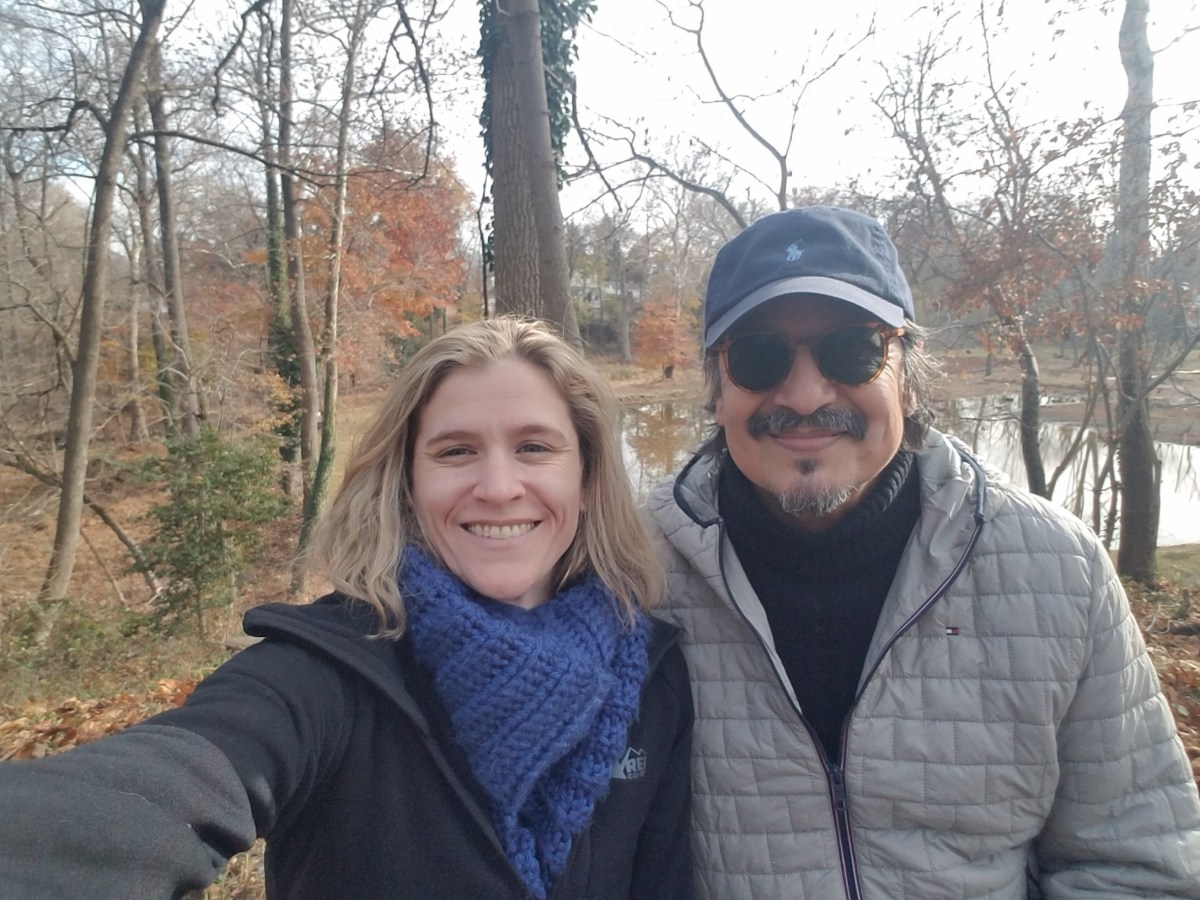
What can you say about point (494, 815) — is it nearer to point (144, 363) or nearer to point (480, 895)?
point (480, 895)

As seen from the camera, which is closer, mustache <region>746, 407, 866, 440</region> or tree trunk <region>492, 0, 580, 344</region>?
mustache <region>746, 407, 866, 440</region>

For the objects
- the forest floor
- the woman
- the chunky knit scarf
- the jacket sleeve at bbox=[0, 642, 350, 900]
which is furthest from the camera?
the forest floor

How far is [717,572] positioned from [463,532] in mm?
678

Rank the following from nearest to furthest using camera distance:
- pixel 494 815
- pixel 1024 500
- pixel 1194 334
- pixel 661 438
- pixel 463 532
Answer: pixel 494 815 → pixel 463 532 → pixel 1024 500 → pixel 1194 334 → pixel 661 438

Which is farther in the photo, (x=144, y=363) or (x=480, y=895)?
(x=144, y=363)

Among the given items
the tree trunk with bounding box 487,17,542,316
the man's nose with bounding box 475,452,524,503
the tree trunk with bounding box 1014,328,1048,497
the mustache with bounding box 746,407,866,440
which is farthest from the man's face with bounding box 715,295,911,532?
the tree trunk with bounding box 1014,328,1048,497

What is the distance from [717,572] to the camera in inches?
72.2

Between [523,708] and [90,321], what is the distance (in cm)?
962

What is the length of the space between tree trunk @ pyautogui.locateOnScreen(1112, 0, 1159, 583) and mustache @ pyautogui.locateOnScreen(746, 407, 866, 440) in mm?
8308

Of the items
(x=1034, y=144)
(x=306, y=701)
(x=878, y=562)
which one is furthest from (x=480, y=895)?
(x=1034, y=144)

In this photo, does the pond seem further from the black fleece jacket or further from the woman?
the black fleece jacket

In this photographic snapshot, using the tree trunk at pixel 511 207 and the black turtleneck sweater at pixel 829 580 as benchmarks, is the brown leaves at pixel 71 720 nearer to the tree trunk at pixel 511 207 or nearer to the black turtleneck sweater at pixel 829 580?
the tree trunk at pixel 511 207

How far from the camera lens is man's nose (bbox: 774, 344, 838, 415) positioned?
1.78 metres

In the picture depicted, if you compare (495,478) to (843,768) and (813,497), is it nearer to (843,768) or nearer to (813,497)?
(813,497)
